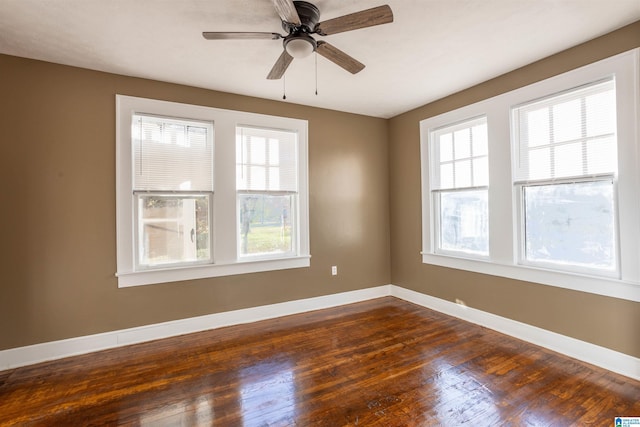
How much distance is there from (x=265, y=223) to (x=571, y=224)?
3.17 meters

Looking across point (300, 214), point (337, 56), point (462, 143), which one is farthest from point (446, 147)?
point (337, 56)

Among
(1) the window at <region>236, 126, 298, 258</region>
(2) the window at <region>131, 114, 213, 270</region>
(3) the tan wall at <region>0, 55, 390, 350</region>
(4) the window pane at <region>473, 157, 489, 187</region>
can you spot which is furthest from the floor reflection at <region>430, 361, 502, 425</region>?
(2) the window at <region>131, 114, 213, 270</region>

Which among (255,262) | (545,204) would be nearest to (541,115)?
(545,204)

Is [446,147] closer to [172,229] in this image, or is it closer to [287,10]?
[287,10]

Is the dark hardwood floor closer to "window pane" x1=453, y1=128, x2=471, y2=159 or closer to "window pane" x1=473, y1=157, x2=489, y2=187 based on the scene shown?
"window pane" x1=473, y1=157, x2=489, y2=187

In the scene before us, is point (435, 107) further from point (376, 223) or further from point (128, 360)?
point (128, 360)

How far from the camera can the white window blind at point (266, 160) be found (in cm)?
369

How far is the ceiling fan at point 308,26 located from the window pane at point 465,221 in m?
2.26

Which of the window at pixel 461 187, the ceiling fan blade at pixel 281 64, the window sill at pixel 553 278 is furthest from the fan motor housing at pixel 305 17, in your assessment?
the window sill at pixel 553 278

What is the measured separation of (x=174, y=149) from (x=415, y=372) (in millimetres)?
3197

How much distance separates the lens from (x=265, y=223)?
12.7 ft

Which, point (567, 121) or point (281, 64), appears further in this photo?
point (567, 121)

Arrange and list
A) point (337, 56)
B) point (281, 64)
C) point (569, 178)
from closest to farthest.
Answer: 1. point (337, 56)
2. point (281, 64)
3. point (569, 178)

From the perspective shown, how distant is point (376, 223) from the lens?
4.69 m
